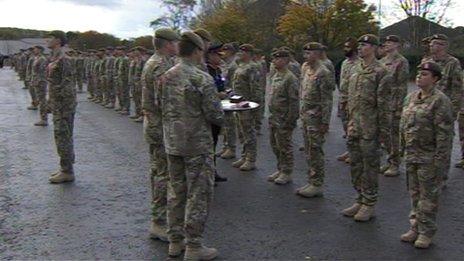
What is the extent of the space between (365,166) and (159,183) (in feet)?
8.17

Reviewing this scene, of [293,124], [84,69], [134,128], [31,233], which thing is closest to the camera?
[31,233]

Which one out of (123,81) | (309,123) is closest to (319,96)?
(309,123)

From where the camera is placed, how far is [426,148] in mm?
5926

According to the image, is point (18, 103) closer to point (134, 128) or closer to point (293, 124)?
point (134, 128)

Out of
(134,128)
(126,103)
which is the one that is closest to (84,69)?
(126,103)

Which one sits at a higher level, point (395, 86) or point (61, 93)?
point (395, 86)

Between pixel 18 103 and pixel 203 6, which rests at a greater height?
pixel 203 6

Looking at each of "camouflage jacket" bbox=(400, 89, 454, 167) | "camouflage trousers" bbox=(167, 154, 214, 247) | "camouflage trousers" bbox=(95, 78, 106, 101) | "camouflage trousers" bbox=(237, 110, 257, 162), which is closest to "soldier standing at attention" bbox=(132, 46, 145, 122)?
"camouflage trousers" bbox=(95, 78, 106, 101)

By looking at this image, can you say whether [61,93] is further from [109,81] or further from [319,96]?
[109,81]

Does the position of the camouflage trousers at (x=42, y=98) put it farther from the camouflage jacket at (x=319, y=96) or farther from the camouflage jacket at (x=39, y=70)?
the camouflage jacket at (x=319, y=96)

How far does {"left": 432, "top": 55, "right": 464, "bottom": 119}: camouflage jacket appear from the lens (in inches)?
368

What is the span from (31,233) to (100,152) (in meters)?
5.38

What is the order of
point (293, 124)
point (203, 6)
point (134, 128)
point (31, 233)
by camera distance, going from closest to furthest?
point (31, 233) → point (293, 124) → point (134, 128) → point (203, 6)

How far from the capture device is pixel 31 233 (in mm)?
6492
